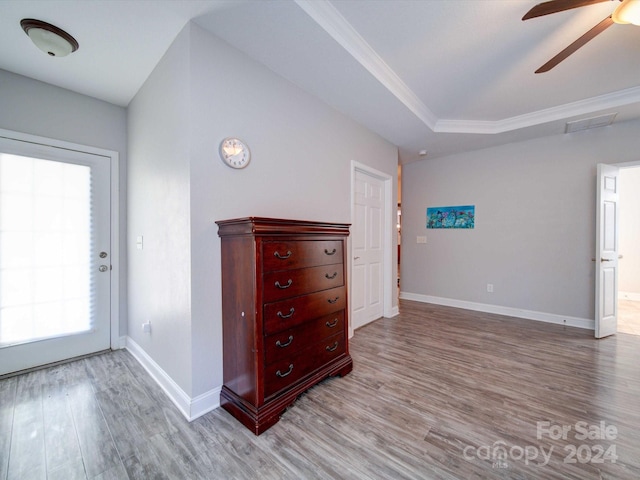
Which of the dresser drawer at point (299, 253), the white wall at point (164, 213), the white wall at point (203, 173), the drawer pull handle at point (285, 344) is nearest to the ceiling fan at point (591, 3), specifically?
the white wall at point (203, 173)

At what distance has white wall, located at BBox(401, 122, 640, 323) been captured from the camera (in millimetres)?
3475

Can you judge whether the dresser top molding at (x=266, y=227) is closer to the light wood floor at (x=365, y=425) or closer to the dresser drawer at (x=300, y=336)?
the dresser drawer at (x=300, y=336)

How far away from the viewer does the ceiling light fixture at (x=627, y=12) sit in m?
1.48

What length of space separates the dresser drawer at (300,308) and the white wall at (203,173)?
1.55ft

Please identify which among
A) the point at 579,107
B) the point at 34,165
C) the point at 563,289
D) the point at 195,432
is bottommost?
the point at 195,432

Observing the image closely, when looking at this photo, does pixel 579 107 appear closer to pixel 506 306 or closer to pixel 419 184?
pixel 419 184

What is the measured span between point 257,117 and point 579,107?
12.3 ft

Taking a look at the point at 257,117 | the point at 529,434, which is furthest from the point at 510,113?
the point at 529,434

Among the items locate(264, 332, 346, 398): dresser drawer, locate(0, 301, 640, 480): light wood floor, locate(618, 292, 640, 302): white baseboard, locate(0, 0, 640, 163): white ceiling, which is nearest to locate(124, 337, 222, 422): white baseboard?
locate(0, 301, 640, 480): light wood floor

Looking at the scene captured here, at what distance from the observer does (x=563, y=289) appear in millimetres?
3623

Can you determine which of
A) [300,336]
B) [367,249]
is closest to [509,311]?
[367,249]

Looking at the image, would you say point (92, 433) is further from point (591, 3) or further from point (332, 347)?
point (591, 3)

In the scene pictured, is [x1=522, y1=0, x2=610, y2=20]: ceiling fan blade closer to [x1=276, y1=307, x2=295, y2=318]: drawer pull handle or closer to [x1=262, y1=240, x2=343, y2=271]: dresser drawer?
[x1=262, y1=240, x2=343, y2=271]: dresser drawer

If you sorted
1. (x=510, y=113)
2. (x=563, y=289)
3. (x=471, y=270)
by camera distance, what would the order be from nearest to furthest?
(x=510, y=113), (x=563, y=289), (x=471, y=270)
